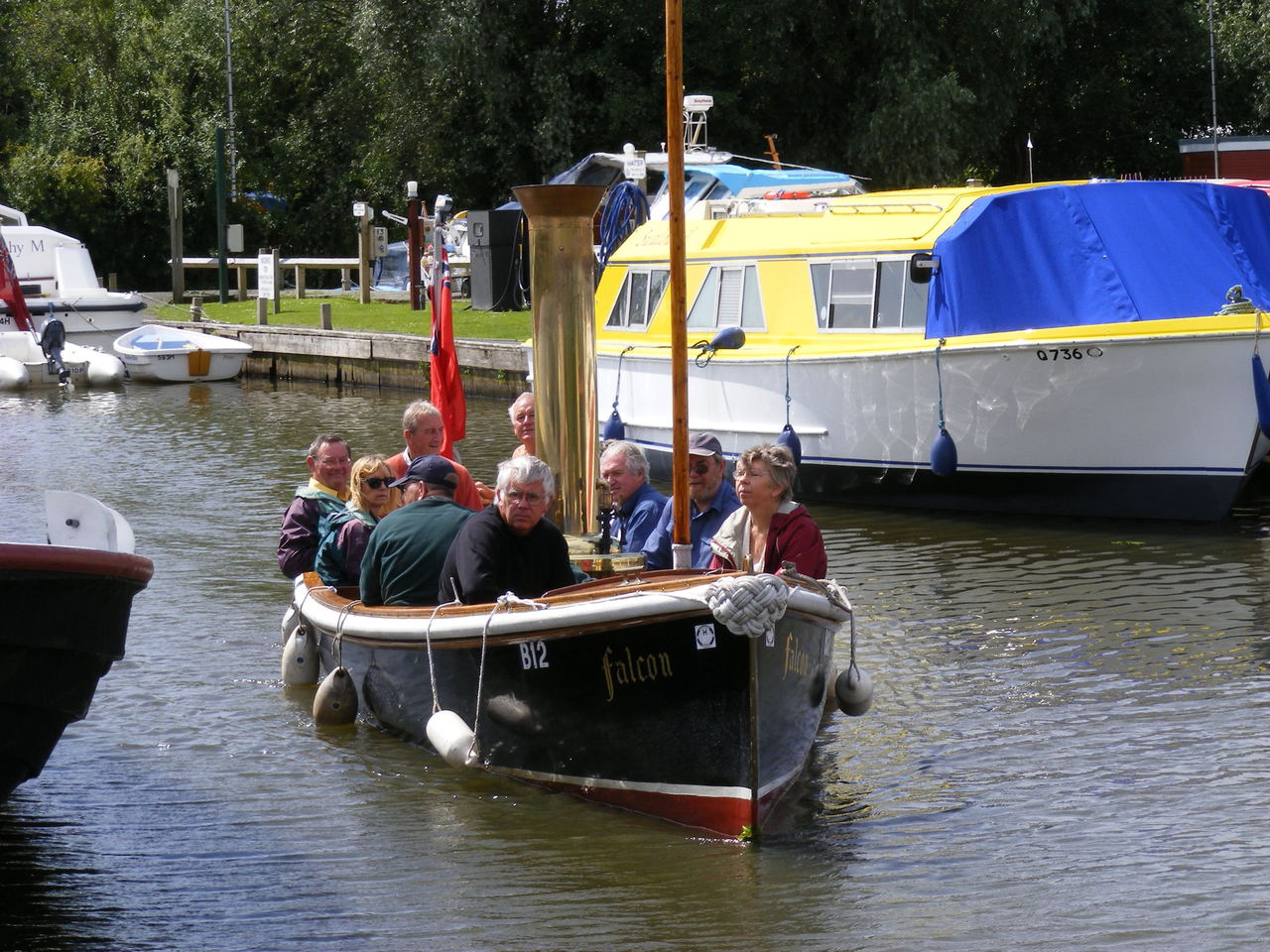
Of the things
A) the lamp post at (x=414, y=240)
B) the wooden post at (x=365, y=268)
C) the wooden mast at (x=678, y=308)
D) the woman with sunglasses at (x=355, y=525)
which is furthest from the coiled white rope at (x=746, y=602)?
the wooden post at (x=365, y=268)

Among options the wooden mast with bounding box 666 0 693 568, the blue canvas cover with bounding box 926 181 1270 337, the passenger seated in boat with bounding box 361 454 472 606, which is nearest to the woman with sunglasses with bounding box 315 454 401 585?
the passenger seated in boat with bounding box 361 454 472 606

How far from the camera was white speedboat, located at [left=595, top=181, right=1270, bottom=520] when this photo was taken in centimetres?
1404

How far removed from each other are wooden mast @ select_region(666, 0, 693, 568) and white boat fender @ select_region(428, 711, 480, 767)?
3.96 ft

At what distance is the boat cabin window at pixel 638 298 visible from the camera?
58.3 ft

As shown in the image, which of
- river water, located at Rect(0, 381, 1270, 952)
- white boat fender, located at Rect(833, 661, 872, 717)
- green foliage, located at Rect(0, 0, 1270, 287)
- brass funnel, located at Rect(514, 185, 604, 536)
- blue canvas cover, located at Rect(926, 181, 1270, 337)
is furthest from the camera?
green foliage, located at Rect(0, 0, 1270, 287)

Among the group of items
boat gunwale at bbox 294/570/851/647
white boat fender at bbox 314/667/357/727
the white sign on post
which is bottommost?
white boat fender at bbox 314/667/357/727

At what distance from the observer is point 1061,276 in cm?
1498

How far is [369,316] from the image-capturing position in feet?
106

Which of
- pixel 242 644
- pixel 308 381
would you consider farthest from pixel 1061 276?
pixel 308 381

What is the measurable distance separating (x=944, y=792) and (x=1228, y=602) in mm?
4546

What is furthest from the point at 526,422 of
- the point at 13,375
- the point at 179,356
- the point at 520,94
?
the point at 520,94

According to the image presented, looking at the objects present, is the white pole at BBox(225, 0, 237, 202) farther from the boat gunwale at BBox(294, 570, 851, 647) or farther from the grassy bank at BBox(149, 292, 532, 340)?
the boat gunwale at BBox(294, 570, 851, 647)

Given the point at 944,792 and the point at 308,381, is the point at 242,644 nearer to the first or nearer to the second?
the point at 944,792

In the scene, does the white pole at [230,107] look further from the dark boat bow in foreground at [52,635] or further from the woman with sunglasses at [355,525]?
the dark boat bow in foreground at [52,635]
